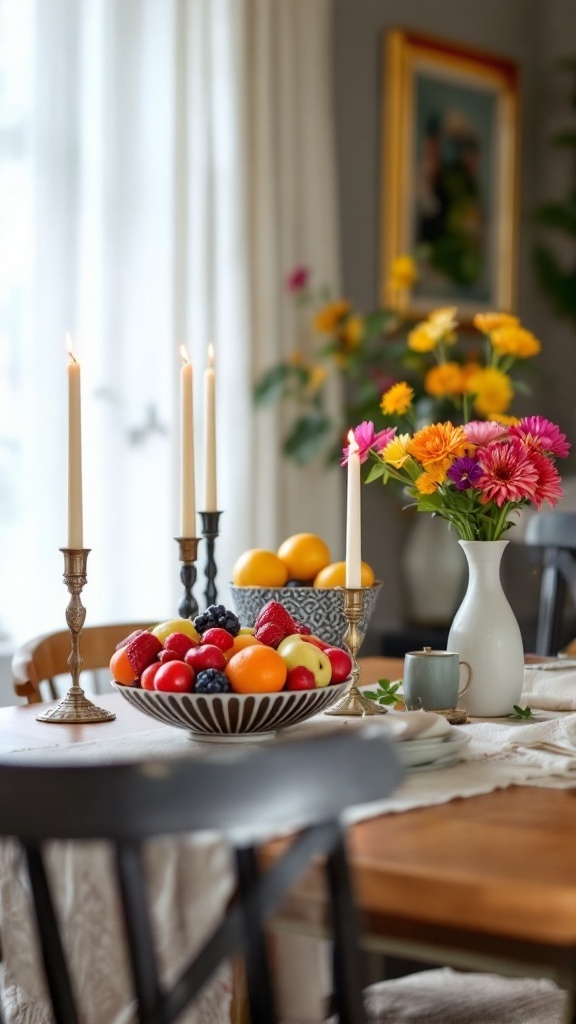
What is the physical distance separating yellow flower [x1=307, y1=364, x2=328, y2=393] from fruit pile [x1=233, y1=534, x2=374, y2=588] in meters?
2.05

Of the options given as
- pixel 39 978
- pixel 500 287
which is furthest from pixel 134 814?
pixel 500 287

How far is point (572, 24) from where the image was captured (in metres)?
5.12

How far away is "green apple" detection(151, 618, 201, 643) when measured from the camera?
4.77ft

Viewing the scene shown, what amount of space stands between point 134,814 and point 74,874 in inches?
14.6

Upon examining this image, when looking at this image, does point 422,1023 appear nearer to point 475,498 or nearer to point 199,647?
point 199,647

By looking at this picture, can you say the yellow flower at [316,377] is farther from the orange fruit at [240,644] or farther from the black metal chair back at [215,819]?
the black metal chair back at [215,819]

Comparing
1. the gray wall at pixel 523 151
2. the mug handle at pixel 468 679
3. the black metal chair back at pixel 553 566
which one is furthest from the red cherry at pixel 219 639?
the gray wall at pixel 523 151

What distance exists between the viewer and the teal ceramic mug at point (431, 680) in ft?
4.98

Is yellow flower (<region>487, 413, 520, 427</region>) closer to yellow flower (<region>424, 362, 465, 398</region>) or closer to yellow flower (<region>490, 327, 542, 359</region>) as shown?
yellow flower (<region>490, 327, 542, 359</region>)

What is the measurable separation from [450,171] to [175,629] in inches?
140

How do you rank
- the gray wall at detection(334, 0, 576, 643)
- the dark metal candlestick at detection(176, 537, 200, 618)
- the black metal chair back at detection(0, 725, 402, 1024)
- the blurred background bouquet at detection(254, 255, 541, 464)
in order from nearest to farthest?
1. the black metal chair back at detection(0, 725, 402, 1024)
2. the dark metal candlestick at detection(176, 537, 200, 618)
3. the blurred background bouquet at detection(254, 255, 541, 464)
4. the gray wall at detection(334, 0, 576, 643)

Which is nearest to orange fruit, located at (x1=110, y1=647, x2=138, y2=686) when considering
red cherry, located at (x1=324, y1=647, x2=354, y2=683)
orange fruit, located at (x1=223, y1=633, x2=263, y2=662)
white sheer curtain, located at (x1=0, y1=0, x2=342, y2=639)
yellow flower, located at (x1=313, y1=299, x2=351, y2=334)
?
orange fruit, located at (x1=223, y1=633, x2=263, y2=662)

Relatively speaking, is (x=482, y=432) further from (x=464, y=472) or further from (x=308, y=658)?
(x=308, y=658)

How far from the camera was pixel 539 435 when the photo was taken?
5.13 feet
